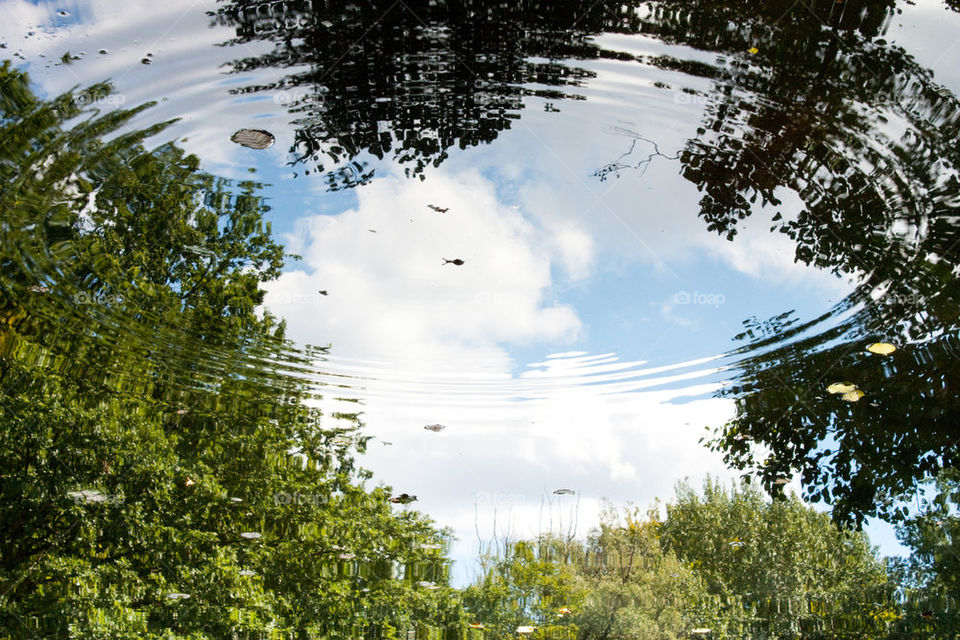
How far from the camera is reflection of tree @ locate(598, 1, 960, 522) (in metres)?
3.31

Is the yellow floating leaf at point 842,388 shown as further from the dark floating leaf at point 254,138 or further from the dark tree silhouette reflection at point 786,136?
the dark floating leaf at point 254,138

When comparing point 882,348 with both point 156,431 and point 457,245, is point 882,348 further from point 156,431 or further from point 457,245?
point 156,431

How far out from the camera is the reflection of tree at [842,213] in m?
3.31

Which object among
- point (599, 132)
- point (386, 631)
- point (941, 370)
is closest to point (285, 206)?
point (599, 132)

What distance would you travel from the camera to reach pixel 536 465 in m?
11.9

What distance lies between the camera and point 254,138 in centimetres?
425

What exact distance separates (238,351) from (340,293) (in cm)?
119

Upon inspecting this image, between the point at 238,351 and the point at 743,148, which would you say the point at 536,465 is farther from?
the point at 743,148

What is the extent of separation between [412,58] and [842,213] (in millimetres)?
2866

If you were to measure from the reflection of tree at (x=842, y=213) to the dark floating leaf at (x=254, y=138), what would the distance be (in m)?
2.34

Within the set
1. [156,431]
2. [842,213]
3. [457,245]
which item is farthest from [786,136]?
[156,431]

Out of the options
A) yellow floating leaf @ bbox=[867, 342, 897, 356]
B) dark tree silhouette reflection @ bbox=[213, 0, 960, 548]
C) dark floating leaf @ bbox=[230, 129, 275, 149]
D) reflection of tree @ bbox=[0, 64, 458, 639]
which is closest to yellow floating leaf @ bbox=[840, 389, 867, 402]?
dark tree silhouette reflection @ bbox=[213, 0, 960, 548]

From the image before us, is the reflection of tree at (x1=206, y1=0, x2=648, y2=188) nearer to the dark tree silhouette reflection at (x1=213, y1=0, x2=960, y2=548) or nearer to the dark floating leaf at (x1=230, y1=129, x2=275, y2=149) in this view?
the dark tree silhouette reflection at (x1=213, y1=0, x2=960, y2=548)

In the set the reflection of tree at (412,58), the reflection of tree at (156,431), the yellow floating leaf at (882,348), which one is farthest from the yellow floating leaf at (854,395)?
the reflection of tree at (156,431)
